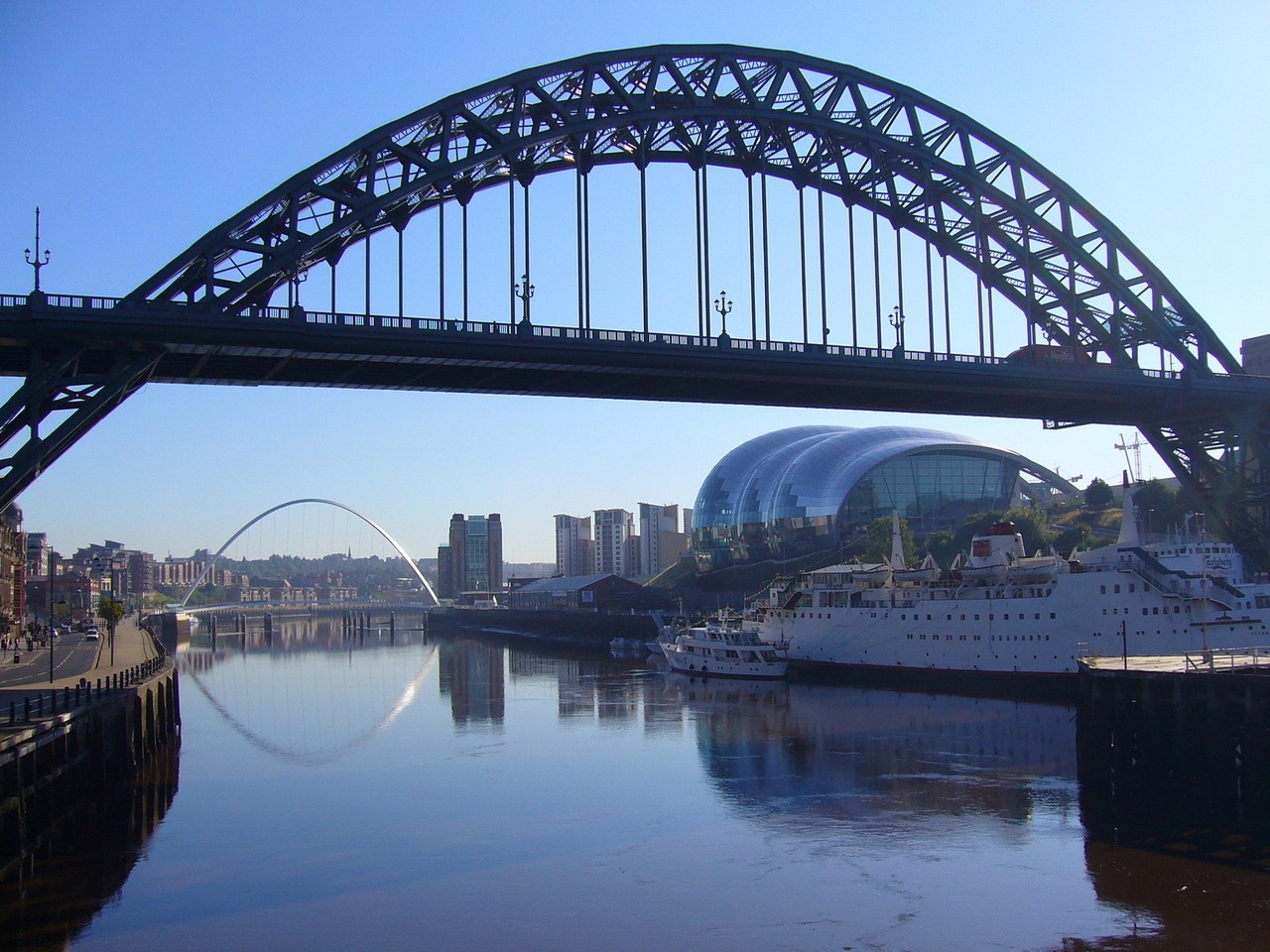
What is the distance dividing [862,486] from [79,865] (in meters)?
93.0

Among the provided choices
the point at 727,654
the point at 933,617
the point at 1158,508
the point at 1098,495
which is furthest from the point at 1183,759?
the point at 1098,495

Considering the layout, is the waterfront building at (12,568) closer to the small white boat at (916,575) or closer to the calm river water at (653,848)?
the calm river water at (653,848)

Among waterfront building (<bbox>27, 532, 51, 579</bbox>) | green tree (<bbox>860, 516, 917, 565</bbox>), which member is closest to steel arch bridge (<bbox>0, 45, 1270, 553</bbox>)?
green tree (<bbox>860, 516, 917, 565</bbox>)

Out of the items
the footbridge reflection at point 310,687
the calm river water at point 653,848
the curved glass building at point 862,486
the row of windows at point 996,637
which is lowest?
the footbridge reflection at point 310,687

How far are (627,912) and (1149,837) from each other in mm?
12595

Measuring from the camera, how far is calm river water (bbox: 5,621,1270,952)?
2217 cm

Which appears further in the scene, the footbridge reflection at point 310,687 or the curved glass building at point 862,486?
the curved glass building at point 862,486

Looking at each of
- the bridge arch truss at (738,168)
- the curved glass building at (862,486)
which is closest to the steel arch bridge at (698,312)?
the bridge arch truss at (738,168)

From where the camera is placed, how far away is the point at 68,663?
5147 centimetres

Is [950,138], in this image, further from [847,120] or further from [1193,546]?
[1193,546]

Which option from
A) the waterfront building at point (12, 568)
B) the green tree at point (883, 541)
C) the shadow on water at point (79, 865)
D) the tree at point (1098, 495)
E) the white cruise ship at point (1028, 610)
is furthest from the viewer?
the tree at point (1098, 495)

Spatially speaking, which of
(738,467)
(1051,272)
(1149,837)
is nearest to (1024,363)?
(1051,272)

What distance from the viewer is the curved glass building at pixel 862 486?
372 feet

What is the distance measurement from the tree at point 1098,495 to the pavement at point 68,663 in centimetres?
7264
